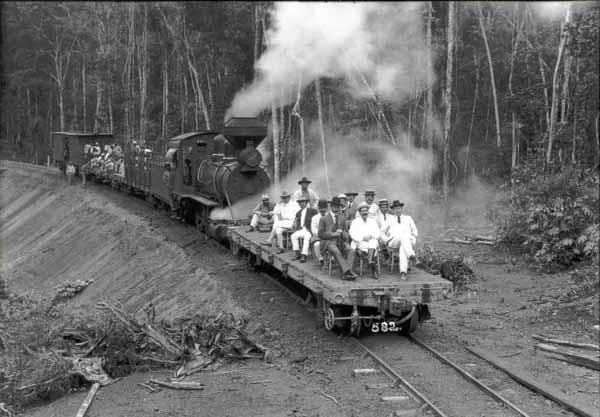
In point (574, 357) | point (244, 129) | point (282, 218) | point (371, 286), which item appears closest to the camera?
point (371, 286)

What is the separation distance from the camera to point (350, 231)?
33.6 ft

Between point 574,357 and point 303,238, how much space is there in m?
4.63

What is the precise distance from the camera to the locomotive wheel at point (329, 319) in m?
9.62

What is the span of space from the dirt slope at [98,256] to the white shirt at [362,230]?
8.79 feet

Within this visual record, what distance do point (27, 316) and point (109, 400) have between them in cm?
666

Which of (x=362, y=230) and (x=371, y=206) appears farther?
(x=371, y=206)

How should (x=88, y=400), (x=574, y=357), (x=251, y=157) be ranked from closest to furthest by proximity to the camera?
(x=88, y=400), (x=574, y=357), (x=251, y=157)

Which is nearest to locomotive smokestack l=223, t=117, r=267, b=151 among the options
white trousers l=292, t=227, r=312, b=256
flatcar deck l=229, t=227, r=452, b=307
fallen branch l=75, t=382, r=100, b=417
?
white trousers l=292, t=227, r=312, b=256

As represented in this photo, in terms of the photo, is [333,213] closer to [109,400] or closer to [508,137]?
[109,400]

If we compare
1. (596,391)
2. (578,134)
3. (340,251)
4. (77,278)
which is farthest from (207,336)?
(578,134)

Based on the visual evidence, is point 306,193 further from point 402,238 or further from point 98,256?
point 98,256

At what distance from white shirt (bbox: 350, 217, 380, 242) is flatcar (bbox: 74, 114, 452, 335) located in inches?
25.7

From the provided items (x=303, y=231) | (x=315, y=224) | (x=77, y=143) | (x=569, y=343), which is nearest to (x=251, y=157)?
(x=303, y=231)

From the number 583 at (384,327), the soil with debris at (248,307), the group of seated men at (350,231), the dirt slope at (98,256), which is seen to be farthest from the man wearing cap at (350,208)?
the dirt slope at (98,256)
